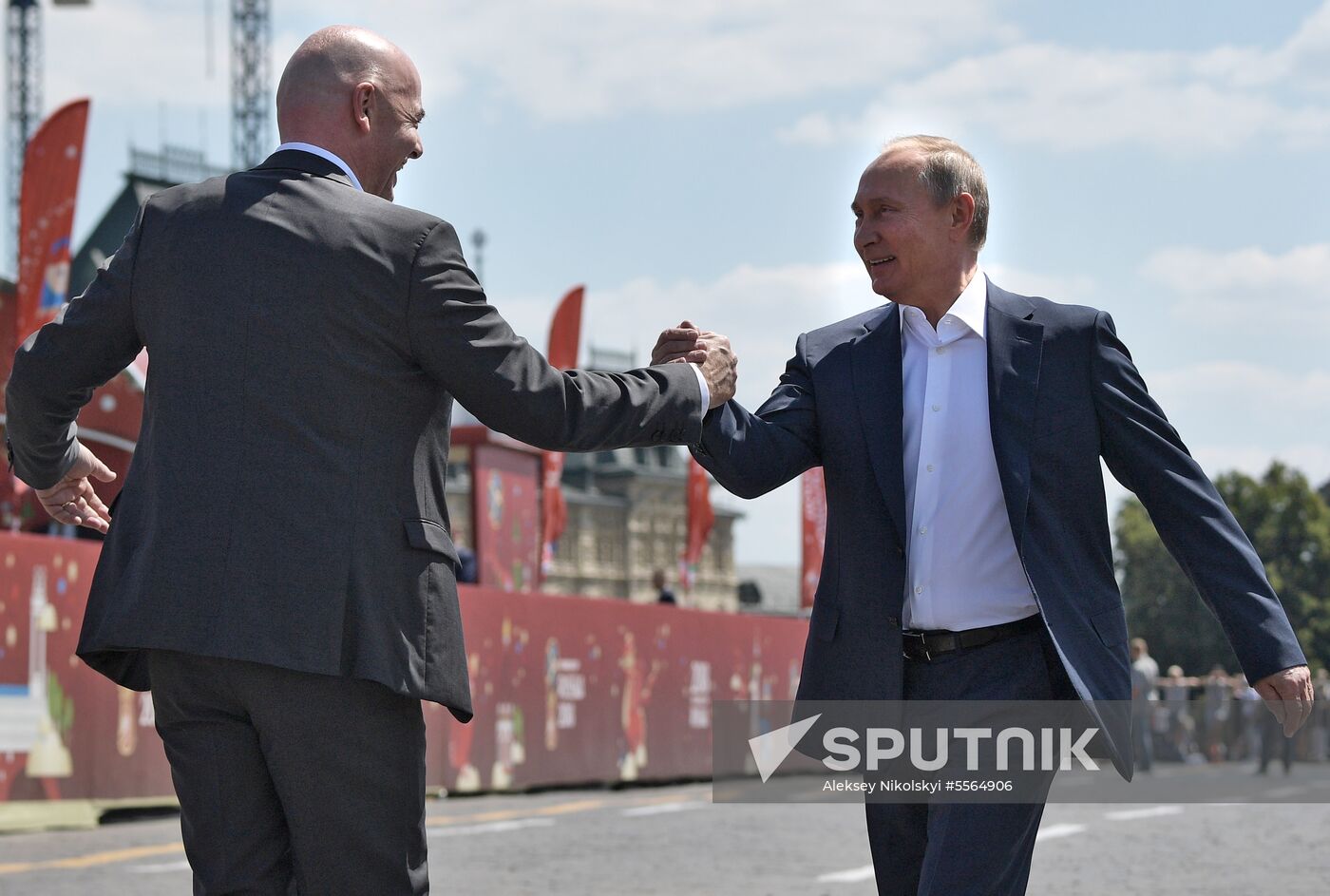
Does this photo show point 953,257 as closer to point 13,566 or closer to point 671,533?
point 13,566

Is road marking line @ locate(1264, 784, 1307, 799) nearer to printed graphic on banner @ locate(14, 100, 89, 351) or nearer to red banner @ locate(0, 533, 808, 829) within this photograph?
red banner @ locate(0, 533, 808, 829)

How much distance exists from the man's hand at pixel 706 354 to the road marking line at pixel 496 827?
26.0 feet

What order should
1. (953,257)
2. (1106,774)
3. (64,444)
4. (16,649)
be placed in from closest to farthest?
(64,444) < (953,257) < (16,649) < (1106,774)

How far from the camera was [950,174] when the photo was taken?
14.1 feet

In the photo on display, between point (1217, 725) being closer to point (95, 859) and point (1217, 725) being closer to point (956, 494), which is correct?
point (95, 859)

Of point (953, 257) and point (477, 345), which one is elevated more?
point (953, 257)

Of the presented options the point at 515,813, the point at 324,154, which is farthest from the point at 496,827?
the point at 324,154

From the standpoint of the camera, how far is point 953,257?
434 centimetres

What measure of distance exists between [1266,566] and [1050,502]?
69.7 meters

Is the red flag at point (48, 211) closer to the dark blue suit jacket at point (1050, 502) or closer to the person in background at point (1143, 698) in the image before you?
the dark blue suit jacket at point (1050, 502)

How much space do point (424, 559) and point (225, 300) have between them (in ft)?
1.86

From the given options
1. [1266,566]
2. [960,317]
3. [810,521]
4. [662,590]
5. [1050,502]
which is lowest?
[1050,502]

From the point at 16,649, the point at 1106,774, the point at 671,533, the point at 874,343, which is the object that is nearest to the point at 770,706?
the point at 1106,774

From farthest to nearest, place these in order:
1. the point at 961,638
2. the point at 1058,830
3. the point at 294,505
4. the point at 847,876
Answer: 1. the point at 1058,830
2. the point at 847,876
3. the point at 961,638
4. the point at 294,505
